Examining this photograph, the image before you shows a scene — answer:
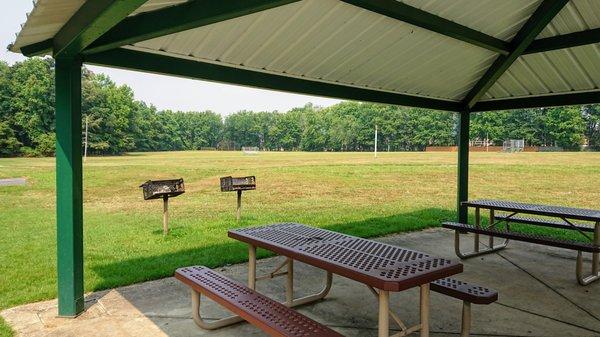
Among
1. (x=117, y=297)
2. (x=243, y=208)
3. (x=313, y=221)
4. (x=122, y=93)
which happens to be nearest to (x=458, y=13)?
(x=117, y=297)

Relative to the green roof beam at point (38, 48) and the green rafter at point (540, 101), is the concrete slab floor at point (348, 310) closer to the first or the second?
the green roof beam at point (38, 48)

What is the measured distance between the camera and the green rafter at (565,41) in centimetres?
533

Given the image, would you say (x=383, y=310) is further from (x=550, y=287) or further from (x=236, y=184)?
(x=236, y=184)

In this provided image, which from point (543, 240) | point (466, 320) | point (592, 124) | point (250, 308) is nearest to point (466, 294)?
point (466, 320)

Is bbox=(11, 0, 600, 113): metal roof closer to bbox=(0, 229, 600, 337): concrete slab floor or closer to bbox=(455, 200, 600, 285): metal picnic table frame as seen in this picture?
bbox=(455, 200, 600, 285): metal picnic table frame

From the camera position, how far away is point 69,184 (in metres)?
4.01

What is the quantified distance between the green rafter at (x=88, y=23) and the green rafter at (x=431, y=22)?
209cm

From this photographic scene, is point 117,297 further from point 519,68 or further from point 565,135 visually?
point 565,135

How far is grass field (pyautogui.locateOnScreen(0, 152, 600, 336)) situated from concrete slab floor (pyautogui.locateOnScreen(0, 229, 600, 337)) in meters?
0.41

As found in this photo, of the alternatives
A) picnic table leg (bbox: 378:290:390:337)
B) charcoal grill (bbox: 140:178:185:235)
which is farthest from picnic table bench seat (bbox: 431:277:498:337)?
charcoal grill (bbox: 140:178:185:235)

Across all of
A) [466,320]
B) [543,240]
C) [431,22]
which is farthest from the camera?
[543,240]

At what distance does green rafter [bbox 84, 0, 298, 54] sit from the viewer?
8.89ft

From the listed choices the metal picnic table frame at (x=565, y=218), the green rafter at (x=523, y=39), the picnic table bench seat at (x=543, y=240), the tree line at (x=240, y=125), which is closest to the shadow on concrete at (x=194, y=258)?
the metal picnic table frame at (x=565, y=218)

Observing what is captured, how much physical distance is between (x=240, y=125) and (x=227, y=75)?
110993 mm
